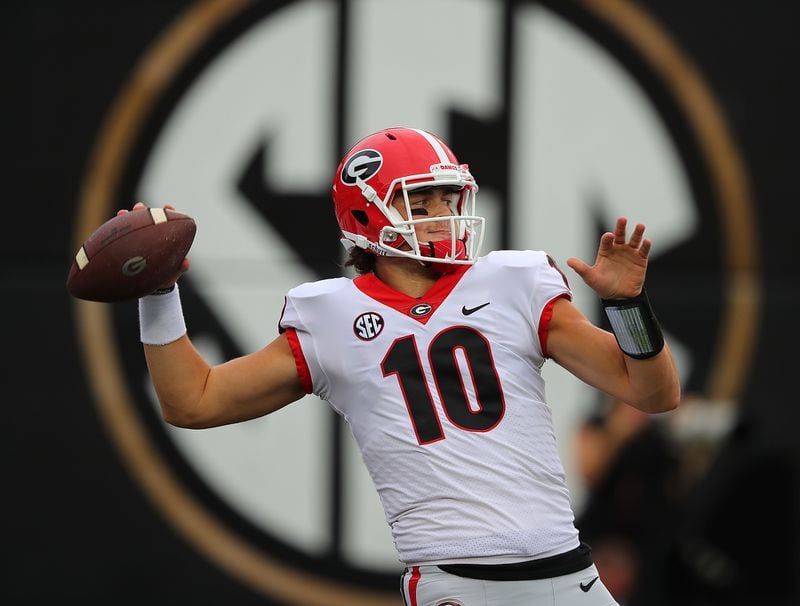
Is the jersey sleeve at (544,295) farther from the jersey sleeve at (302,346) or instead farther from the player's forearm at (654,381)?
the jersey sleeve at (302,346)

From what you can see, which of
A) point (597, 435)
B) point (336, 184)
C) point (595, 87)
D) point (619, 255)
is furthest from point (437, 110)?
point (619, 255)

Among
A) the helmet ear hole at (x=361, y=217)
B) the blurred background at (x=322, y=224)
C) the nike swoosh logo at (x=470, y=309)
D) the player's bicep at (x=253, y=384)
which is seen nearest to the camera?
the nike swoosh logo at (x=470, y=309)

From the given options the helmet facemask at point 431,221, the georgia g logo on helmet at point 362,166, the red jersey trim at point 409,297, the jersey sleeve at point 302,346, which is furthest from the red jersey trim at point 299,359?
the georgia g logo on helmet at point 362,166

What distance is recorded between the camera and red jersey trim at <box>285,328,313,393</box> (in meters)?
2.98

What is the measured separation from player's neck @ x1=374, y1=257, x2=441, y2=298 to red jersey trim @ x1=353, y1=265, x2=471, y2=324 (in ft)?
0.06

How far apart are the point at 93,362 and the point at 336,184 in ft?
9.47

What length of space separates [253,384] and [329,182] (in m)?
2.95

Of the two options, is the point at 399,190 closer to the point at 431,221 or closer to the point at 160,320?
the point at 431,221

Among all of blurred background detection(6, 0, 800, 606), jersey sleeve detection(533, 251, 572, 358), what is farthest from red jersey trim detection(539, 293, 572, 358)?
blurred background detection(6, 0, 800, 606)

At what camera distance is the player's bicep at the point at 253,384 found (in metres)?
3.00

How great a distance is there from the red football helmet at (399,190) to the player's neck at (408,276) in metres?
0.03

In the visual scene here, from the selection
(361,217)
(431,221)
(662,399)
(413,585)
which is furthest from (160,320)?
(662,399)

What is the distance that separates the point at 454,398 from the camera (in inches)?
111

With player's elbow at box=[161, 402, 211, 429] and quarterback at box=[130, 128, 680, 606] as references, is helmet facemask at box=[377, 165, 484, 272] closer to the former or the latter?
quarterback at box=[130, 128, 680, 606]
